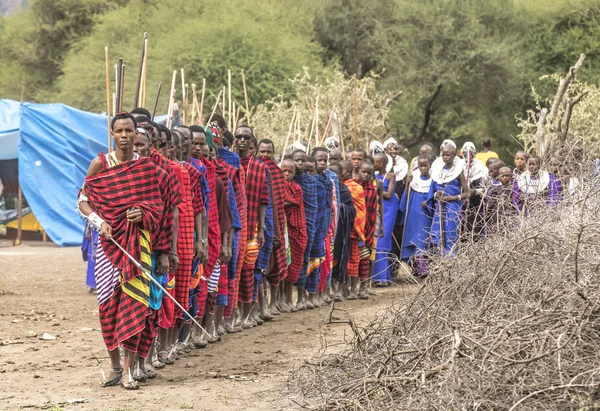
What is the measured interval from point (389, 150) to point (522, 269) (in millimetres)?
9353

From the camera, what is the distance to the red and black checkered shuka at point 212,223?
345 inches

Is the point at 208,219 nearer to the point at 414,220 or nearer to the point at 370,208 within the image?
the point at 370,208

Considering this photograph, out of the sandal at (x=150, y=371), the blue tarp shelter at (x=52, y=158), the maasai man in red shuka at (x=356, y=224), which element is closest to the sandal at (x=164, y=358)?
the sandal at (x=150, y=371)

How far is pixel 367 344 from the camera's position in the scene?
6664 millimetres

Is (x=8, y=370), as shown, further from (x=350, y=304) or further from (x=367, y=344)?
(x=350, y=304)

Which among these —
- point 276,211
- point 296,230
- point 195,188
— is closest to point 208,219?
point 195,188

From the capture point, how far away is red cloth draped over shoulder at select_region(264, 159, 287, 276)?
34.1 feet

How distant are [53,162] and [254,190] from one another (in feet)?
34.3

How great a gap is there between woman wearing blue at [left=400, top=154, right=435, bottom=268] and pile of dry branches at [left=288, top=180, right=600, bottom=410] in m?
7.09

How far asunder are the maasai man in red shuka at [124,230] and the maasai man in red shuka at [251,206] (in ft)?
9.87

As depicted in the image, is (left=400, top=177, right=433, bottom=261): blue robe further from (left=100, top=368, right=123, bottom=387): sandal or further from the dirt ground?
(left=100, top=368, right=123, bottom=387): sandal

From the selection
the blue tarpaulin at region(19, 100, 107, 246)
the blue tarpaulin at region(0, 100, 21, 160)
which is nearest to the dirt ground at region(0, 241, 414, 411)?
the blue tarpaulin at region(19, 100, 107, 246)

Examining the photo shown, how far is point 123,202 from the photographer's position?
6895 millimetres

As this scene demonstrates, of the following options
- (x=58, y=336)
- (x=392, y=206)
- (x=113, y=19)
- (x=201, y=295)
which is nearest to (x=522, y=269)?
(x=201, y=295)
